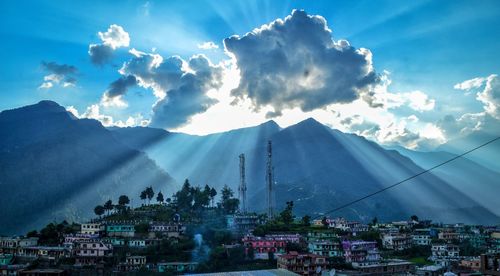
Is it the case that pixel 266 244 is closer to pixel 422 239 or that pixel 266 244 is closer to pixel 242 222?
pixel 242 222

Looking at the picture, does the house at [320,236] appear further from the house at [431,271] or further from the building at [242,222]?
the house at [431,271]

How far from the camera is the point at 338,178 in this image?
395ft

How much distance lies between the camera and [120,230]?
43594 mm

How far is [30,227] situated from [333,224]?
171 ft

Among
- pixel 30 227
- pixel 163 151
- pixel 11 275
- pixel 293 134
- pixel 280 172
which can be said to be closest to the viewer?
pixel 11 275

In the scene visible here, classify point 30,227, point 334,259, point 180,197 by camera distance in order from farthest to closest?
point 30,227, point 180,197, point 334,259

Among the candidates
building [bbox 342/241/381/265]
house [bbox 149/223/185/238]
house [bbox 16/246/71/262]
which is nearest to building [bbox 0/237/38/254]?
house [bbox 16/246/71/262]

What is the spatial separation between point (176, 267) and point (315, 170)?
9403cm

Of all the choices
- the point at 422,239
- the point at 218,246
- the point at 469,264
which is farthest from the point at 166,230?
the point at 422,239

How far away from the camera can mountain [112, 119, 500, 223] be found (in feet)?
353

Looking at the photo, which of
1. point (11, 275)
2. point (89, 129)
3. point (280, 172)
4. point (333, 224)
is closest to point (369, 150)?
point (280, 172)

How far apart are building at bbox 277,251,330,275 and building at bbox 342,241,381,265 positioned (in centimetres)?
428

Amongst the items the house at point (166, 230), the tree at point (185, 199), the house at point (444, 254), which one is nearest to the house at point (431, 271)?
the house at point (444, 254)

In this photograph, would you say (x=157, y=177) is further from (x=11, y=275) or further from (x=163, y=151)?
(x=11, y=275)
